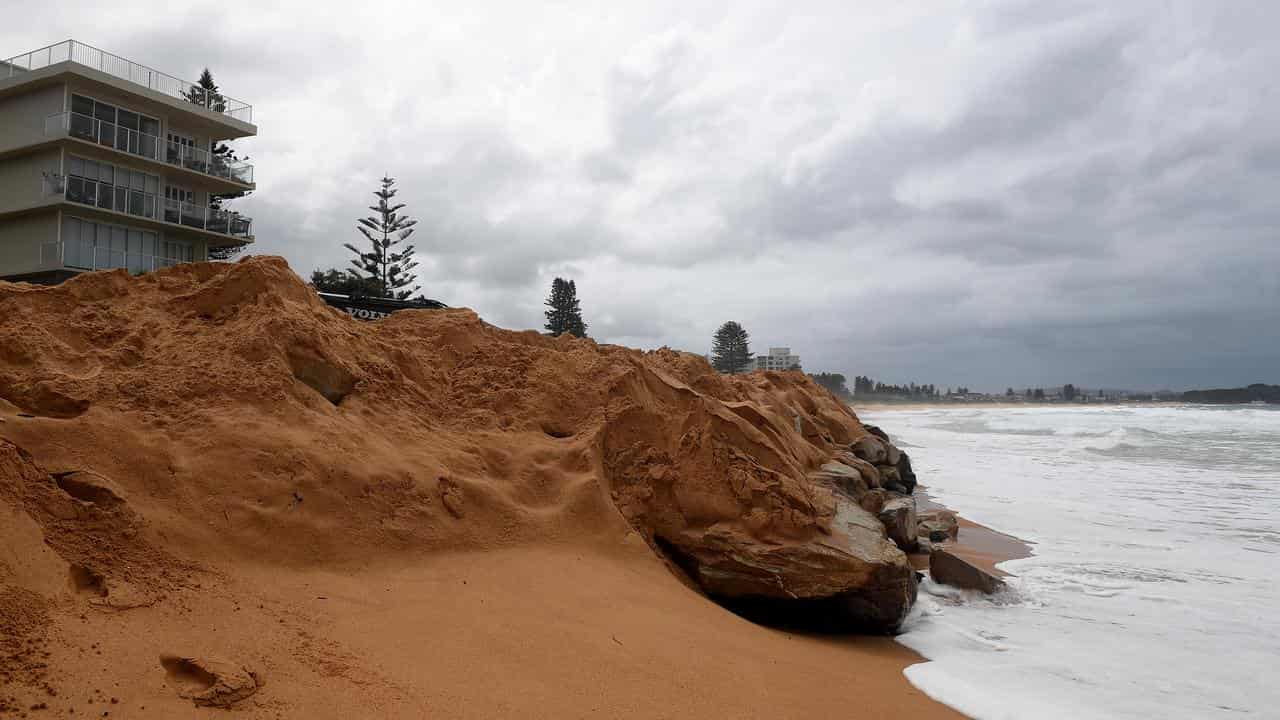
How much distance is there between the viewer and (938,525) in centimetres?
998

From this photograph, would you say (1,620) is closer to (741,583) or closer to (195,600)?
(195,600)

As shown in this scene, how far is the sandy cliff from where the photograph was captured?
3.40 meters

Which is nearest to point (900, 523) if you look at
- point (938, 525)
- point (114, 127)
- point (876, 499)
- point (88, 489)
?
point (876, 499)

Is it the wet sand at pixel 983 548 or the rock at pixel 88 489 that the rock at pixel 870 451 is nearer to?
the wet sand at pixel 983 548

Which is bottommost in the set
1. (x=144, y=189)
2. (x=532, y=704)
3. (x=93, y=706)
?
(x=532, y=704)

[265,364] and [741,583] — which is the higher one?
[265,364]

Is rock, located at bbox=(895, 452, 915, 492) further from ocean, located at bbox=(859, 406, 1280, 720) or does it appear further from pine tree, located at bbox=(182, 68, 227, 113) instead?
pine tree, located at bbox=(182, 68, 227, 113)

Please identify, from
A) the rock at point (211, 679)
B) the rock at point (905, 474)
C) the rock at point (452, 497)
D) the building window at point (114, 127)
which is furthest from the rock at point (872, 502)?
the building window at point (114, 127)

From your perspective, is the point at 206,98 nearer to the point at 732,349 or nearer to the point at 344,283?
the point at 344,283

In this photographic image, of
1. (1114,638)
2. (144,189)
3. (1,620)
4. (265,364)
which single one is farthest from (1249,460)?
(144,189)

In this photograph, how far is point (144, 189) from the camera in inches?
1039

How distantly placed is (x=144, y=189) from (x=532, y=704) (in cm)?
2976

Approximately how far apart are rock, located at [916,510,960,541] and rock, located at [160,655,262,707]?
853 centimetres

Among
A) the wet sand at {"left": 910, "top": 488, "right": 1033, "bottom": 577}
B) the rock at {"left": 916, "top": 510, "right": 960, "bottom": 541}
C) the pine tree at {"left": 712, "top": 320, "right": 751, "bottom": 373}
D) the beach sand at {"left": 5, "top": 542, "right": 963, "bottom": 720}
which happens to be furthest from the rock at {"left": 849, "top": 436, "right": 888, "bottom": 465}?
the pine tree at {"left": 712, "top": 320, "right": 751, "bottom": 373}
